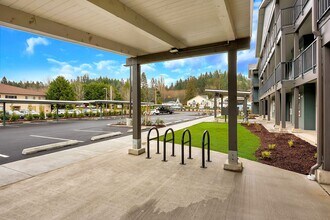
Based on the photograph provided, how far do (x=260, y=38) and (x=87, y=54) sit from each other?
126417 millimetres

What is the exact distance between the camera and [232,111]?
5.03m

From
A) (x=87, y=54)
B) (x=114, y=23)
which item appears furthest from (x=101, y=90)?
(x=87, y=54)

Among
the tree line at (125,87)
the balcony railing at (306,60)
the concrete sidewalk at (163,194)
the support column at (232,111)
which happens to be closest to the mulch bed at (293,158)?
the concrete sidewalk at (163,194)

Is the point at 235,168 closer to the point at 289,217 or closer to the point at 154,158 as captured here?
the point at 289,217

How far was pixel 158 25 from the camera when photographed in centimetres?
442

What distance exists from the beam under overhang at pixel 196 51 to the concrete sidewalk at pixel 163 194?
3.17 meters

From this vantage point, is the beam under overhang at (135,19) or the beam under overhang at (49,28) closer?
the beam under overhang at (135,19)

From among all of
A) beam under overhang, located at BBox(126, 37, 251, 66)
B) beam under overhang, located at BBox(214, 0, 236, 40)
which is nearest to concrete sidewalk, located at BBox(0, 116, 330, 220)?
beam under overhang, located at BBox(126, 37, 251, 66)

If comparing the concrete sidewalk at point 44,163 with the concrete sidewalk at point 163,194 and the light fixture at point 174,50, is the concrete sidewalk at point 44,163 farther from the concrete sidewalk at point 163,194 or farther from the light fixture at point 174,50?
the light fixture at point 174,50

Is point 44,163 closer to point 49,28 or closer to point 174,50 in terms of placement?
point 49,28

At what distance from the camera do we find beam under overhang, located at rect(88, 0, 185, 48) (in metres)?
3.20

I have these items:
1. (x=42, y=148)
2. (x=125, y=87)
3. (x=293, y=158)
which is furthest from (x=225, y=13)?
(x=125, y=87)

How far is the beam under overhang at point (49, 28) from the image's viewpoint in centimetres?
339

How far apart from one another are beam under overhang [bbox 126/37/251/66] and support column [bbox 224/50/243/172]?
0.19 metres
